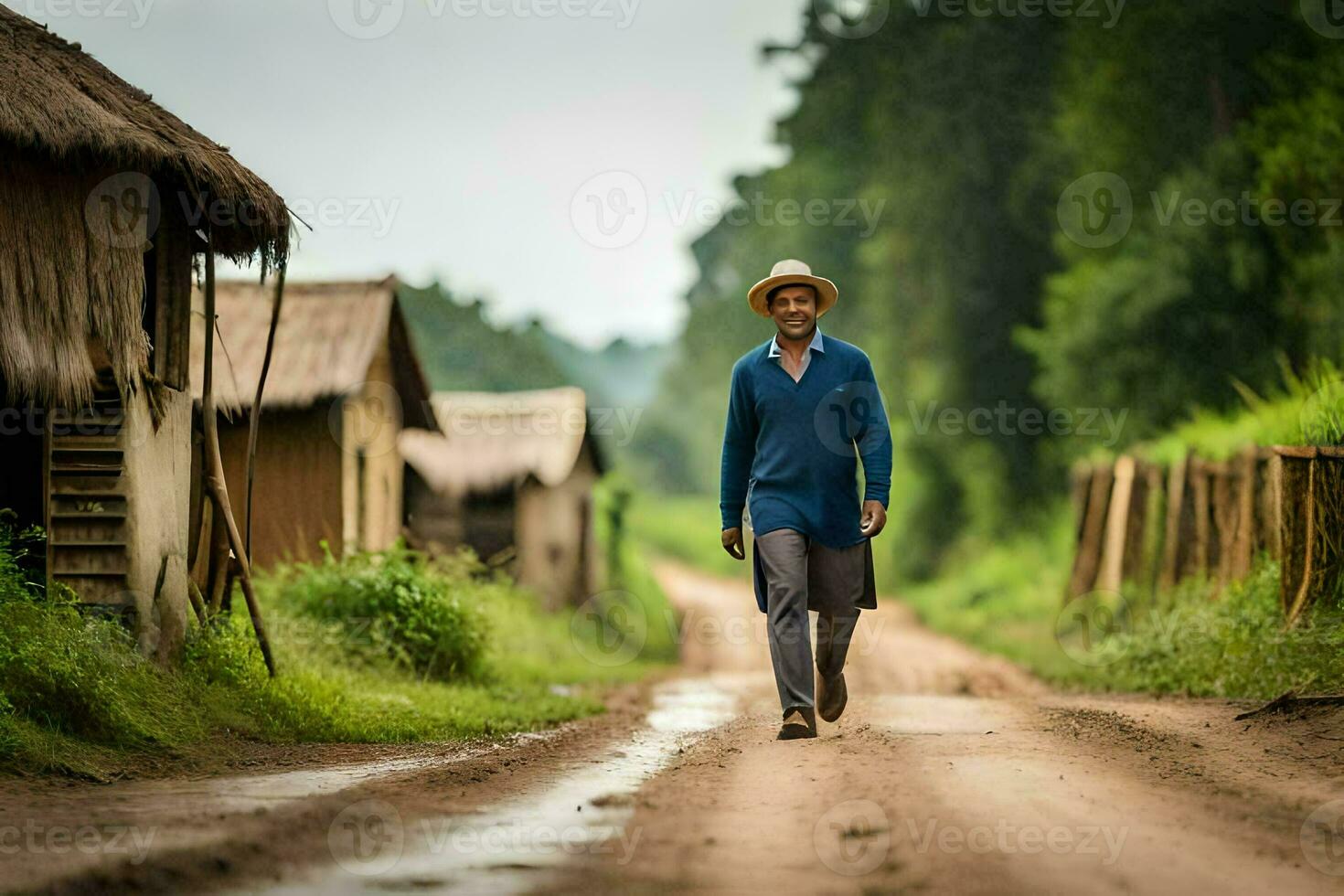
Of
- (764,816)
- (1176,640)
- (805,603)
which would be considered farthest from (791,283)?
(1176,640)

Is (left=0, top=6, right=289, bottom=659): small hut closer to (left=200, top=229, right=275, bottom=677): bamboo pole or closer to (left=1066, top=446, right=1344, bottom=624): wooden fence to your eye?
(left=200, top=229, right=275, bottom=677): bamboo pole

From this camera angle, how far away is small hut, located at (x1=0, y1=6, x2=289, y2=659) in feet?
28.2

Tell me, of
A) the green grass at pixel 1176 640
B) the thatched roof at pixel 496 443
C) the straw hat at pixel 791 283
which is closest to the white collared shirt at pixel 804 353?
the straw hat at pixel 791 283

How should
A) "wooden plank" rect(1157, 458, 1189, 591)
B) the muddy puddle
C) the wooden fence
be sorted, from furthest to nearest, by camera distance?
1. "wooden plank" rect(1157, 458, 1189, 591)
2. the wooden fence
3. the muddy puddle

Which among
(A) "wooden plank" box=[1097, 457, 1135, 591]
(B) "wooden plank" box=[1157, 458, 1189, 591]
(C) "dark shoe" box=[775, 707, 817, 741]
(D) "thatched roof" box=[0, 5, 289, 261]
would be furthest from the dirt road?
(A) "wooden plank" box=[1097, 457, 1135, 591]

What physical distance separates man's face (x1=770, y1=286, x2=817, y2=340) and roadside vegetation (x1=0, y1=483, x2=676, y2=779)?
3744 mm

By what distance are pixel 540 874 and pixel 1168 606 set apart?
38.1 ft

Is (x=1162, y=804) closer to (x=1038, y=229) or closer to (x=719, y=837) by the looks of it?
(x=719, y=837)

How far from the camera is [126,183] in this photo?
912 centimetres

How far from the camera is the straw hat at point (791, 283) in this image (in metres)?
7.43

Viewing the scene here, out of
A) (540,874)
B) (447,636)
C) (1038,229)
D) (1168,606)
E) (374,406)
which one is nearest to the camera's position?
(540,874)

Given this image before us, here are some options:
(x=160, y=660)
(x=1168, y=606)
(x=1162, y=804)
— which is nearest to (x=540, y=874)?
(x=1162, y=804)

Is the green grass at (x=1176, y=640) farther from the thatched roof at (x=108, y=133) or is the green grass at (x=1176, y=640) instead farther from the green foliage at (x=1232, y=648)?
the thatched roof at (x=108, y=133)

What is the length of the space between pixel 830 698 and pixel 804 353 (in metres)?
1.94
